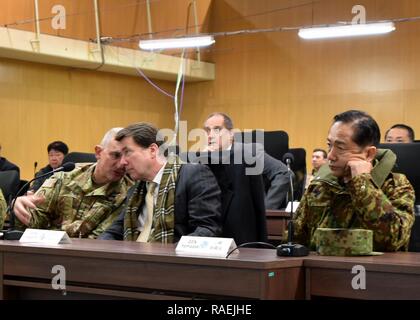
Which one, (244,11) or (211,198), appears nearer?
(211,198)

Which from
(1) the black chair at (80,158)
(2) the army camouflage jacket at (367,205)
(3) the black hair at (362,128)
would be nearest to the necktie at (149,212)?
(2) the army camouflage jacket at (367,205)

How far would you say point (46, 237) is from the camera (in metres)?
2.82

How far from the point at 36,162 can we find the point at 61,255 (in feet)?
25.6

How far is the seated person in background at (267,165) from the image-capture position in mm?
5414

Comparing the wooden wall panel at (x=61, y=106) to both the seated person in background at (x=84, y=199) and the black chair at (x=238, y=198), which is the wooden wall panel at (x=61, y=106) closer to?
the seated person in background at (x=84, y=199)

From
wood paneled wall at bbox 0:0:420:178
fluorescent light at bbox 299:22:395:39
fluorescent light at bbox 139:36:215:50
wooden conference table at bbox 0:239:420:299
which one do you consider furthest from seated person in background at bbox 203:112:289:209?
wood paneled wall at bbox 0:0:420:178

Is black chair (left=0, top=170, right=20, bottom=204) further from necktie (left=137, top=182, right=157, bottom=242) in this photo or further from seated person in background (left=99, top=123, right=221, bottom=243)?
necktie (left=137, top=182, right=157, bottom=242)

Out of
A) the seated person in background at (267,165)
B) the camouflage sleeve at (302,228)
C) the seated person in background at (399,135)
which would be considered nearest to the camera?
the camouflage sleeve at (302,228)

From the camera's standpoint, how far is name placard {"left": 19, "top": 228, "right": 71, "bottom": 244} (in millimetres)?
2779

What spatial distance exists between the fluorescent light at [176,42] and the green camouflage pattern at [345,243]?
799cm

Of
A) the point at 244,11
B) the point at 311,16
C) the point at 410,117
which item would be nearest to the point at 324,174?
the point at 410,117

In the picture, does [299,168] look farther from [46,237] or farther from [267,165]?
[46,237]
